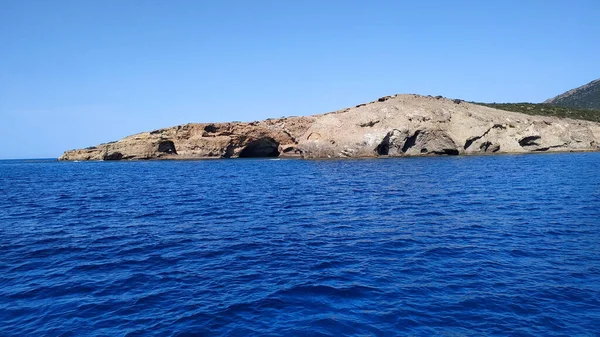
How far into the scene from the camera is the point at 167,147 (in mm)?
103500

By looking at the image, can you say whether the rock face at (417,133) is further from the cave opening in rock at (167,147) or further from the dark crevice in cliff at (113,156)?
the dark crevice in cliff at (113,156)

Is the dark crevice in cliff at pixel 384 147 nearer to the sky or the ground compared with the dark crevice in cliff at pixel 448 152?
nearer to the sky

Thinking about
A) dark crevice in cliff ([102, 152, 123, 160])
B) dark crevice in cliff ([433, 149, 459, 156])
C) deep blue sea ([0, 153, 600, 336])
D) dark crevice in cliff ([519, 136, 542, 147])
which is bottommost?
deep blue sea ([0, 153, 600, 336])

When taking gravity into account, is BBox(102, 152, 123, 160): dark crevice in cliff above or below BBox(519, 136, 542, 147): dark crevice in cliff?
above

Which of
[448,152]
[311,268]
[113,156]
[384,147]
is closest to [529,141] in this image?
[448,152]

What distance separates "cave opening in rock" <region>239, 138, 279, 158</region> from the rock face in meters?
3.94

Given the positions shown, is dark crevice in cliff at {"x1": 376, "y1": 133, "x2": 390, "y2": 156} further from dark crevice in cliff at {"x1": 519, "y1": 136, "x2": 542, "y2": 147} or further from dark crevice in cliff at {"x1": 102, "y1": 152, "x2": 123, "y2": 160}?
dark crevice in cliff at {"x1": 102, "y1": 152, "x2": 123, "y2": 160}

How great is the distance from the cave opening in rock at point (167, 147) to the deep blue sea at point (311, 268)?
76923 millimetres

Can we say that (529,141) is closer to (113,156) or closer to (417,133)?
(417,133)

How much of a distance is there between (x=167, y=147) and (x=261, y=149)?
78.2 ft

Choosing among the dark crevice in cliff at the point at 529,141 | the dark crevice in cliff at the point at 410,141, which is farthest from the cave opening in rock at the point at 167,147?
the dark crevice in cliff at the point at 529,141

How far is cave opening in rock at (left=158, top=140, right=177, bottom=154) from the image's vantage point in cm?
10204

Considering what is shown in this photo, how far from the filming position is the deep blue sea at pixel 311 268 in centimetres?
941

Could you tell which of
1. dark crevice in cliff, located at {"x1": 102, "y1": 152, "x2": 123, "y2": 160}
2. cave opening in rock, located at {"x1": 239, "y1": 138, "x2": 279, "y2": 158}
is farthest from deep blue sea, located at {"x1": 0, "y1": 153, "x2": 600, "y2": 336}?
dark crevice in cliff, located at {"x1": 102, "y1": 152, "x2": 123, "y2": 160}
